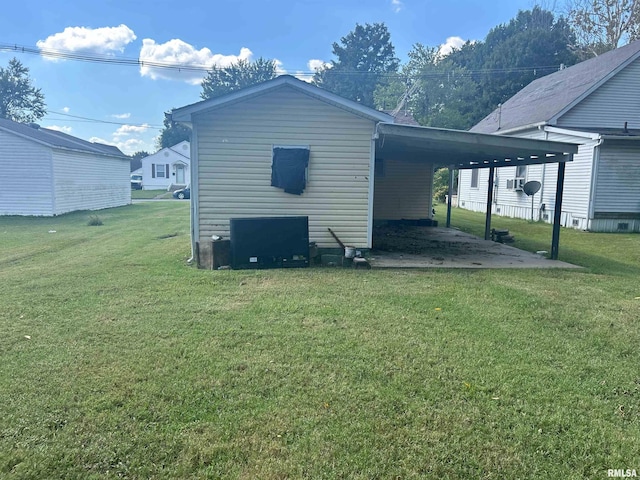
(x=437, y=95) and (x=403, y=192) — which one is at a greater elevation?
(x=437, y=95)

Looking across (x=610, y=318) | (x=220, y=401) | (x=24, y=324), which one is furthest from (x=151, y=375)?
(x=610, y=318)

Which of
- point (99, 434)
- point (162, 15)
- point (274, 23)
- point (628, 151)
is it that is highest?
point (274, 23)

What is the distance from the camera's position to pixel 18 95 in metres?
42.2

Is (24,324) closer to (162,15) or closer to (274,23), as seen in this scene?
(162,15)

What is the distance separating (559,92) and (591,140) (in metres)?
4.48

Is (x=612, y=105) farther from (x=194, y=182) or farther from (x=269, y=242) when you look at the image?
(x=194, y=182)

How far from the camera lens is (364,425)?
274cm

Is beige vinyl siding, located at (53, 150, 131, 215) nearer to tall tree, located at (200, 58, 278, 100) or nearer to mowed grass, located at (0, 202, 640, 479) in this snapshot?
mowed grass, located at (0, 202, 640, 479)

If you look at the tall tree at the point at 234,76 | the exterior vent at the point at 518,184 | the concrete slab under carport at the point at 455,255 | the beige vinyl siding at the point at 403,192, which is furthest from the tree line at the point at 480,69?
the concrete slab under carport at the point at 455,255

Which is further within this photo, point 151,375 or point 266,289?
point 266,289

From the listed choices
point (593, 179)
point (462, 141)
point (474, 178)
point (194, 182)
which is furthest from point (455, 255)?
point (474, 178)

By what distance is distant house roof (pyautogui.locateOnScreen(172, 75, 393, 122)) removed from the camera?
746cm

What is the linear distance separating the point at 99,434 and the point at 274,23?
2905 centimetres

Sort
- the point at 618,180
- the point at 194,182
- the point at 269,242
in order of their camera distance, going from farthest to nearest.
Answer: the point at 618,180 → the point at 194,182 → the point at 269,242
